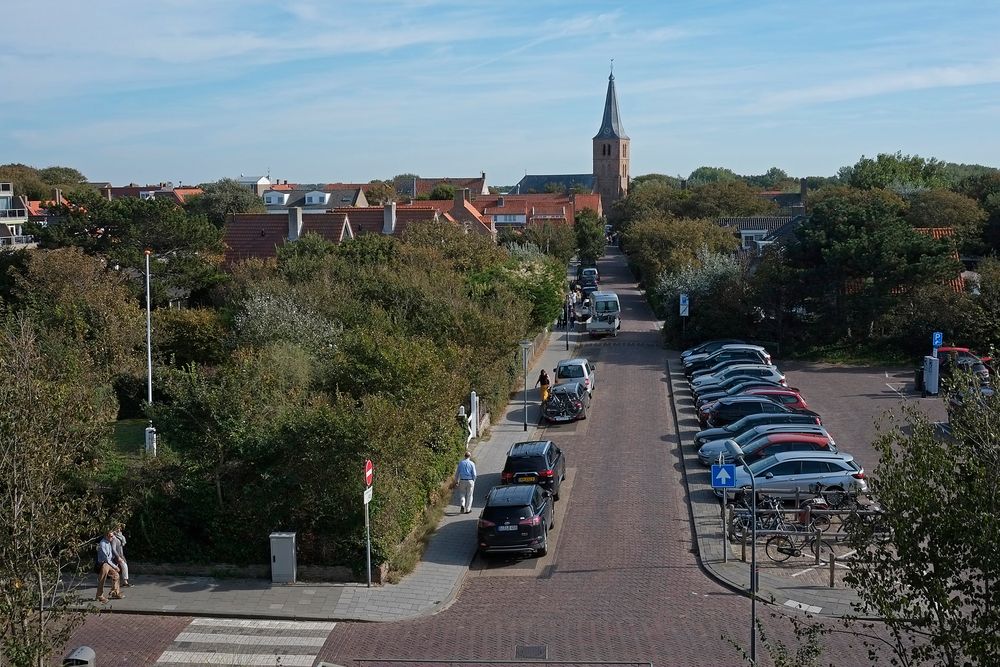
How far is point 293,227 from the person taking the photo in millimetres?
51188

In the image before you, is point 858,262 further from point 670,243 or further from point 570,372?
point 670,243

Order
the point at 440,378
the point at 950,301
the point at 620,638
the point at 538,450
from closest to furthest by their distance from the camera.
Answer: the point at 620,638 → the point at 440,378 → the point at 538,450 → the point at 950,301

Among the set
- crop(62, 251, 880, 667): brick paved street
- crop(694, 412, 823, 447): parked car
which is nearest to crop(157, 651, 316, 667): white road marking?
crop(62, 251, 880, 667): brick paved street

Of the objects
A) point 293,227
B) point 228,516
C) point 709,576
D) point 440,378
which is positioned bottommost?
point 709,576

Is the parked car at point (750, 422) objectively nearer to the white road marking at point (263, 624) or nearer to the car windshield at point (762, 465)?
the car windshield at point (762, 465)

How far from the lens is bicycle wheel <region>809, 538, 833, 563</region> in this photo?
16969mm

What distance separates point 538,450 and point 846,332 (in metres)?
23.9

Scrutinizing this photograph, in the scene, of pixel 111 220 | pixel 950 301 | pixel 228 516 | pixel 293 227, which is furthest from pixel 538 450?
pixel 293 227

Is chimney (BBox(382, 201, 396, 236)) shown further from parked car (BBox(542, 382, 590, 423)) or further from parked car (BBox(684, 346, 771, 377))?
parked car (BBox(542, 382, 590, 423))

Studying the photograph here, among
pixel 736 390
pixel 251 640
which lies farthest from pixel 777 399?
pixel 251 640

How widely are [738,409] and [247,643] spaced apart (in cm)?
1676

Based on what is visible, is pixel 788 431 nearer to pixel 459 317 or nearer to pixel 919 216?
pixel 459 317

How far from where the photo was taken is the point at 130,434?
2891 centimetres

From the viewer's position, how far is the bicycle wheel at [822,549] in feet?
55.7
